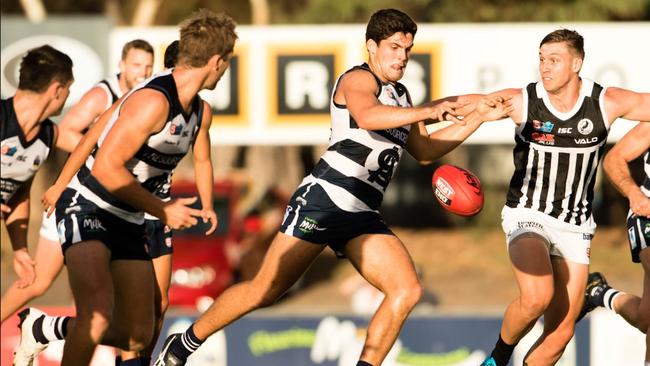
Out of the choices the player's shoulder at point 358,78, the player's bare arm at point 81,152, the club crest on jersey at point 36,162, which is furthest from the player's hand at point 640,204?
the club crest on jersey at point 36,162

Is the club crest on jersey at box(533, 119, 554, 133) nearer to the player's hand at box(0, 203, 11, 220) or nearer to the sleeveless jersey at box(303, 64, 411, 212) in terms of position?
the sleeveless jersey at box(303, 64, 411, 212)

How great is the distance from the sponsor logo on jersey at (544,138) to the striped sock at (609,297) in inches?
69.6

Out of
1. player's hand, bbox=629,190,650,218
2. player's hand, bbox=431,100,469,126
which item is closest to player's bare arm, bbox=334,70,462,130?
player's hand, bbox=431,100,469,126

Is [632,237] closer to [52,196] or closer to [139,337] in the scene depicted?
[139,337]

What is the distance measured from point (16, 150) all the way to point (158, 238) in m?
1.07

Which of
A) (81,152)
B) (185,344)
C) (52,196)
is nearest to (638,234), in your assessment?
(185,344)

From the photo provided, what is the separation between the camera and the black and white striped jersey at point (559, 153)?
8016 mm

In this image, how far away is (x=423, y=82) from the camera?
14.1m

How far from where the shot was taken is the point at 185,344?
788 centimetres

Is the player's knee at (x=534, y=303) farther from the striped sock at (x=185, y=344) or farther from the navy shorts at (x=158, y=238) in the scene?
the navy shorts at (x=158, y=238)

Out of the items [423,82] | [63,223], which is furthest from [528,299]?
[423,82]

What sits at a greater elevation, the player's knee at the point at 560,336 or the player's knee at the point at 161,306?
the player's knee at the point at 161,306

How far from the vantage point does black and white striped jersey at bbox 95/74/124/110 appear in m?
8.88

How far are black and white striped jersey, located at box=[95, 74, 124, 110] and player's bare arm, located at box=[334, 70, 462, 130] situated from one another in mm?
2017
